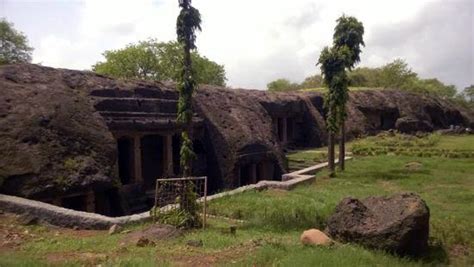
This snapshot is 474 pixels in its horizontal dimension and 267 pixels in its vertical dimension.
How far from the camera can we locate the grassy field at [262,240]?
26.7 feet

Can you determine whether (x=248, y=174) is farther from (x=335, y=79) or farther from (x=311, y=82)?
(x=311, y=82)

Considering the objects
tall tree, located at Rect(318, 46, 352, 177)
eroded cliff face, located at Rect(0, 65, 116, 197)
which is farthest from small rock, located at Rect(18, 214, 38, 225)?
tall tree, located at Rect(318, 46, 352, 177)

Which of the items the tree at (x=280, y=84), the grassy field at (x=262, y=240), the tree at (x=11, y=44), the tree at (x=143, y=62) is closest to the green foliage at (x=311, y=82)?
the tree at (x=280, y=84)

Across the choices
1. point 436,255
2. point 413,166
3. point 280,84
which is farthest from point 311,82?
point 436,255

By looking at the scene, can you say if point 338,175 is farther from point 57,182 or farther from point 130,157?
point 57,182

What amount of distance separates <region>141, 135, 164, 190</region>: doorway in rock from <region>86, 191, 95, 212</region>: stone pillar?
5.21m

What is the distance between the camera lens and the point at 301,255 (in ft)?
26.6

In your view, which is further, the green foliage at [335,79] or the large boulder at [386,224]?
the green foliage at [335,79]

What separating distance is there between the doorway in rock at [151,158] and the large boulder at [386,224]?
11011 millimetres

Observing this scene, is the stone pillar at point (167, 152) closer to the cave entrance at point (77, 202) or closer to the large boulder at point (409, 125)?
the cave entrance at point (77, 202)

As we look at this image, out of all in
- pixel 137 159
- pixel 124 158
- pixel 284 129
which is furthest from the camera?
pixel 284 129

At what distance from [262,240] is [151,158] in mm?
11713

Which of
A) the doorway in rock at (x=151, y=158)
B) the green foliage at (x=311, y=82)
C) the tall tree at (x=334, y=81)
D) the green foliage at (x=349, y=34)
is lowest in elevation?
the doorway in rock at (x=151, y=158)

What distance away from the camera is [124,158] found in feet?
61.7
